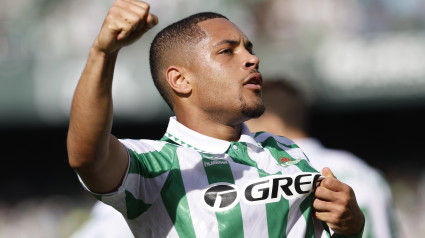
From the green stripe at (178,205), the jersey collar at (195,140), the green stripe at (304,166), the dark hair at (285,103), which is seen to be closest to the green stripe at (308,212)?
the green stripe at (304,166)

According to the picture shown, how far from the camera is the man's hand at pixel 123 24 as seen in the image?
1.69 metres

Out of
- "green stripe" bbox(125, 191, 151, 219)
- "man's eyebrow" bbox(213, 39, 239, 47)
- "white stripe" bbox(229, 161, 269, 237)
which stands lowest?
"green stripe" bbox(125, 191, 151, 219)

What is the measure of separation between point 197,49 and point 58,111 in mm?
6834

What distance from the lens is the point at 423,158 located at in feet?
35.9

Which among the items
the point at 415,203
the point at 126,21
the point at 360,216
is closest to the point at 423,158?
the point at 415,203

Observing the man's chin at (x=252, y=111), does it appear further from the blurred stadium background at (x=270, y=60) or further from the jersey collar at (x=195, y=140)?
the blurred stadium background at (x=270, y=60)

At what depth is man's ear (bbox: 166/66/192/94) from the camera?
232 centimetres

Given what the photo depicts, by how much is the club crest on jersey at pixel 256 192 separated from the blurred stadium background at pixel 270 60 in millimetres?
6250

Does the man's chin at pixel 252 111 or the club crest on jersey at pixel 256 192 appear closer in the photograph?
the club crest on jersey at pixel 256 192

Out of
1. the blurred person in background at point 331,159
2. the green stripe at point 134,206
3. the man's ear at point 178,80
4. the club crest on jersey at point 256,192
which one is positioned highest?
the man's ear at point 178,80

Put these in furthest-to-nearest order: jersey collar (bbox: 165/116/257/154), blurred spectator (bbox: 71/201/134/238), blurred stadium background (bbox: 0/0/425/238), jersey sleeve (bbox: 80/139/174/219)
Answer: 1. blurred stadium background (bbox: 0/0/425/238)
2. blurred spectator (bbox: 71/201/134/238)
3. jersey collar (bbox: 165/116/257/154)
4. jersey sleeve (bbox: 80/139/174/219)

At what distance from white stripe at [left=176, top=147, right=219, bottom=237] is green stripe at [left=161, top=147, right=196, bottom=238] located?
0.01 m

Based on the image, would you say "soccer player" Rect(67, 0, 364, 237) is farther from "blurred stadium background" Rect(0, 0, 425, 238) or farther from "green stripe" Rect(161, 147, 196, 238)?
"blurred stadium background" Rect(0, 0, 425, 238)

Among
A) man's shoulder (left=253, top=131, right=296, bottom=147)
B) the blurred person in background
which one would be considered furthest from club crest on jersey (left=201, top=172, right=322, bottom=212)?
the blurred person in background
